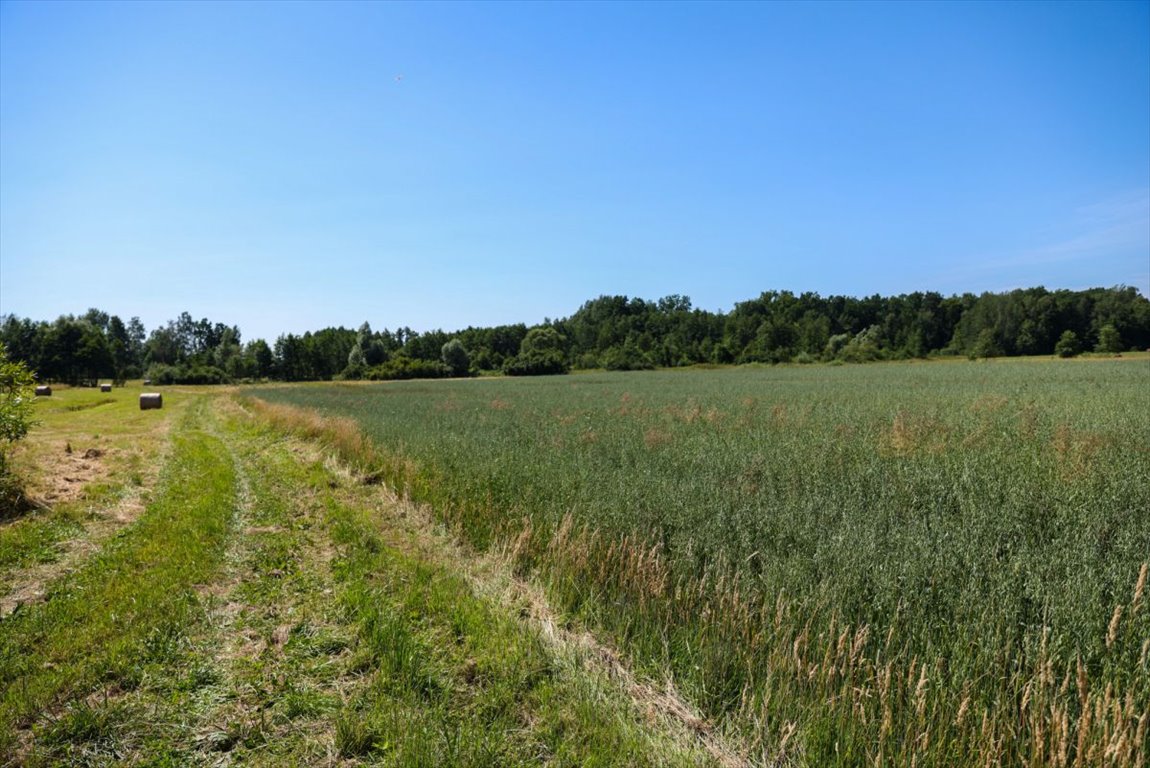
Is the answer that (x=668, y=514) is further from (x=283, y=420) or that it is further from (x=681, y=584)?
(x=283, y=420)

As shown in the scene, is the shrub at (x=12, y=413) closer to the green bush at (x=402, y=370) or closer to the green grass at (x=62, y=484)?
the green grass at (x=62, y=484)

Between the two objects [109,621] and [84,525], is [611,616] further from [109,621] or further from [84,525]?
[84,525]

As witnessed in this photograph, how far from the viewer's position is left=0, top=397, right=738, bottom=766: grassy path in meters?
3.87

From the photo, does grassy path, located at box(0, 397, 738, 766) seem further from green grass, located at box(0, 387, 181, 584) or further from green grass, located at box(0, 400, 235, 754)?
green grass, located at box(0, 387, 181, 584)

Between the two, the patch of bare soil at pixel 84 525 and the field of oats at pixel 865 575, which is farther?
the patch of bare soil at pixel 84 525

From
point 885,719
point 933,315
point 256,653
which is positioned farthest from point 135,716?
point 933,315

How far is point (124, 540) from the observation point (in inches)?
333

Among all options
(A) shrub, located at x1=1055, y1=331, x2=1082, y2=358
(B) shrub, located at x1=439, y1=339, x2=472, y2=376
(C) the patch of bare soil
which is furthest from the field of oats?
(A) shrub, located at x1=1055, y1=331, x2=1082, y2=358

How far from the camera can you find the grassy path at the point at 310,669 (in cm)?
387

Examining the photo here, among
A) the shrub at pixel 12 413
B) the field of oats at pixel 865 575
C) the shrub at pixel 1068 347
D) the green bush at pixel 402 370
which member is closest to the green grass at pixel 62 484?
the shrub at pixel 12 413

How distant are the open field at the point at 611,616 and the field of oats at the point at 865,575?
0.12ft

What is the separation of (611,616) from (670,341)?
12331 cm

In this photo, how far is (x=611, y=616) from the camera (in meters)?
5.61

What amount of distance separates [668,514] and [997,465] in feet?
20.5
